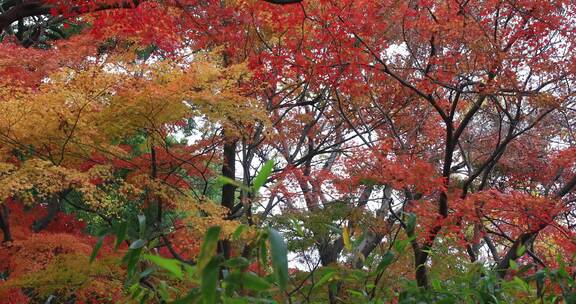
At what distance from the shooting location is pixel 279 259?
36.5 inches

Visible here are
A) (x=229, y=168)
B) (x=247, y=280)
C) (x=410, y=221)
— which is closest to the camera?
(x=247, y=280)

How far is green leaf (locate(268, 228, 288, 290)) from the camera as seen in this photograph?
3.03 ft

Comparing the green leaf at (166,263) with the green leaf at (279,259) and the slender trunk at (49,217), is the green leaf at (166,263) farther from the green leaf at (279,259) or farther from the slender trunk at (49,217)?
the slender trunk at (49,217)

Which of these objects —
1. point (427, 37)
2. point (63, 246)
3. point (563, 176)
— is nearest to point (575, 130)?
point (563, 176)

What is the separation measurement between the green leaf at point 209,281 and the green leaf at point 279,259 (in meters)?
0.11

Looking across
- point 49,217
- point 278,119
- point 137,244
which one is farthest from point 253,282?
point 278,119

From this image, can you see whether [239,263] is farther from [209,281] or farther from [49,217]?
[49,217]

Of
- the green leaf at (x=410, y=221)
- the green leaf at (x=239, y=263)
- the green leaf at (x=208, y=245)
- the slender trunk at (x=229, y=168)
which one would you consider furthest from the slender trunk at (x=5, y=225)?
the green leaf at (x=208, y=245)

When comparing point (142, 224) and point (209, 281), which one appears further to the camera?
point (142, 224)

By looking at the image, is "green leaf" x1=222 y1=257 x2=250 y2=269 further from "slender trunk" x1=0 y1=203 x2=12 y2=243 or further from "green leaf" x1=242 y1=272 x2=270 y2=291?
"slender trunk" x1=0 y1=203 x2=12 y2=243

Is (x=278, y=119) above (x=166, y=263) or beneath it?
above

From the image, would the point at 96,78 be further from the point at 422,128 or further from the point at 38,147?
the point at 422,128

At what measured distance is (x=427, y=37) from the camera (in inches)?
321

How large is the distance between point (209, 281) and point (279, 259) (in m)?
0.13
